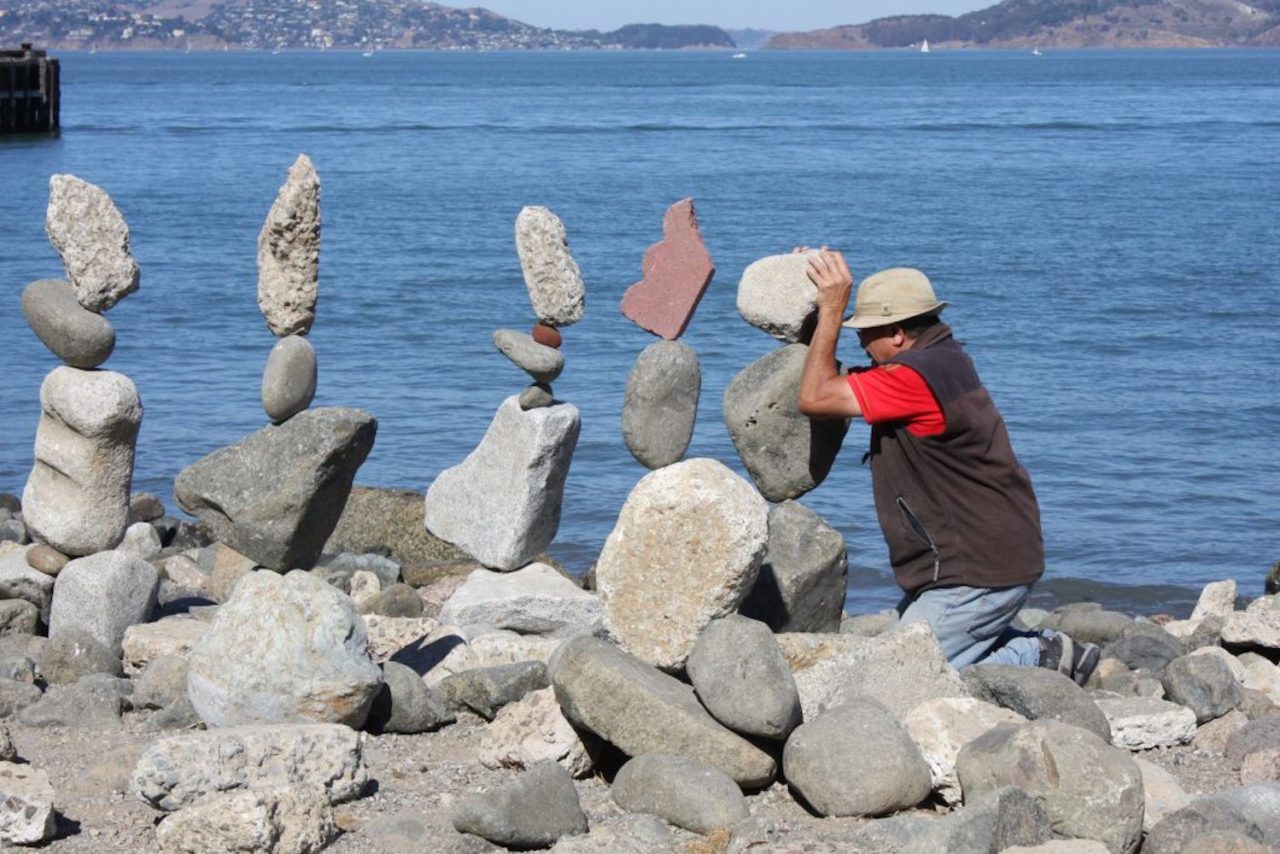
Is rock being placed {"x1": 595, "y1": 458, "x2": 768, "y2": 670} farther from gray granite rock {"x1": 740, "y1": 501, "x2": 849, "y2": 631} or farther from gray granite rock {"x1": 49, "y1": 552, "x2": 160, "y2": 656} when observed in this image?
gray granite rock {"x1": 49, "y1": 552, "x2": 160, "y2": 656}

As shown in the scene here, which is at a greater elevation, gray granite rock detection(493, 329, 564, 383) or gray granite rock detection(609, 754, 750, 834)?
gray granite rock detection(493, 329, 564, 383)

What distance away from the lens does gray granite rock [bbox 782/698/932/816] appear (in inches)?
177

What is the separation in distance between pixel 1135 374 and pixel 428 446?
6754 mm

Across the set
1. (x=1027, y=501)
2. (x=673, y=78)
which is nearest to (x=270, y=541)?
→ (x=1027, y=501)

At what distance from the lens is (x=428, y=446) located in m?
12.7

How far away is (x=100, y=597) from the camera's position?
6273 mm

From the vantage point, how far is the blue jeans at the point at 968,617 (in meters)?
5.29

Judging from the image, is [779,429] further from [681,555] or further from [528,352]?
[528,352]

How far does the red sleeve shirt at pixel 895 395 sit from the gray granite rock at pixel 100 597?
2860mm

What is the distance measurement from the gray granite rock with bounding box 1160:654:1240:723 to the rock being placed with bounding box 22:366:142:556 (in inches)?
143

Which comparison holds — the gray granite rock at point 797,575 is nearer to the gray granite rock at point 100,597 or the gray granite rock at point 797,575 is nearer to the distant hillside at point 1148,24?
the gray granite rock at point 100,597

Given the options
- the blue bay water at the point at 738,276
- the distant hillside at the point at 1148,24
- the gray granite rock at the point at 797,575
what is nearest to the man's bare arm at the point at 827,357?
the gray granite rock at the point at 797,575

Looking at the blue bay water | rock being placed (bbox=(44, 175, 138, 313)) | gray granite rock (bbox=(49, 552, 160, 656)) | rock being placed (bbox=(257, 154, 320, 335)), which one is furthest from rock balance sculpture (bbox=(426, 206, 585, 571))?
the blue bay water

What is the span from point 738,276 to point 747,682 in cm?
1717
